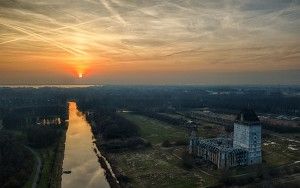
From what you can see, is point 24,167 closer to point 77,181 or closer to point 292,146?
point 77,181

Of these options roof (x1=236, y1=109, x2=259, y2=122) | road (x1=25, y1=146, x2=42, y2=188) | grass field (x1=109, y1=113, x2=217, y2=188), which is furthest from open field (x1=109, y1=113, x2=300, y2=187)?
road (x1=25, y1=146, x2=42, y2=188)

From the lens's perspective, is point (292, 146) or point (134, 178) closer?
point (134, 178)

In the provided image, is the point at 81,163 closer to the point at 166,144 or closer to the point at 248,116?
the point at 166,144

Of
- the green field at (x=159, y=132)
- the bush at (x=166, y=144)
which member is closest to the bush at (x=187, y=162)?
the bush at (x=166, y=144)

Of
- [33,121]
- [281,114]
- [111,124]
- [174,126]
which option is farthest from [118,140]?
[281,114]

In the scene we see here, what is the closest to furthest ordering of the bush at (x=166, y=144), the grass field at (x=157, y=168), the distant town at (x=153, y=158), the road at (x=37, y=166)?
the road at (x=37, y=166), the grass field at (x=157, y=168), the distant town at (x=153, y=158), the bush at (x=166, y=144)

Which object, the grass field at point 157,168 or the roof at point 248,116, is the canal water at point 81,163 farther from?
the roof at point 248,116

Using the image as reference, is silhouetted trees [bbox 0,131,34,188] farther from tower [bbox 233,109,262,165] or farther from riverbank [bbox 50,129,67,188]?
tower [bbox 233,109,262,165]
